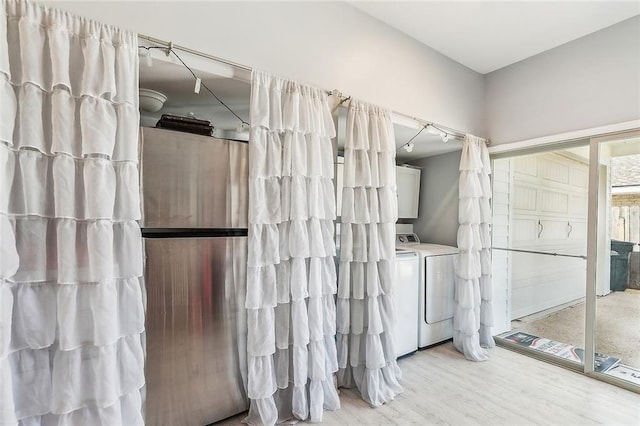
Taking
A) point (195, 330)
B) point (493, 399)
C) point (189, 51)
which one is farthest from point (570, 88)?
point (195, 330)

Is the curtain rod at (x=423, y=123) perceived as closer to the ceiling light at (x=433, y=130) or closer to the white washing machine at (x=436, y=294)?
the ceiling light at (x=433, y=130)

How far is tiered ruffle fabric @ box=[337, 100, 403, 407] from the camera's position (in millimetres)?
2131

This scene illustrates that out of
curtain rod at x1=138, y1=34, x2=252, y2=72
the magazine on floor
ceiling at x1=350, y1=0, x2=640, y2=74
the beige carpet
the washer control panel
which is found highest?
ceiling at x1=350, y1=0, x2=640, y2=74

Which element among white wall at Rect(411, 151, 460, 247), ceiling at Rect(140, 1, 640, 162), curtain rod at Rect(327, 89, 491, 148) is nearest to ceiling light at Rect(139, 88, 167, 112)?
ceiling at Rect(140, 1, 640, 162)

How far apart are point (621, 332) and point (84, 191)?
166 inches

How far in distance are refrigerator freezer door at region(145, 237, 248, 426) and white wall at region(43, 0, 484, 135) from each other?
3.82ft

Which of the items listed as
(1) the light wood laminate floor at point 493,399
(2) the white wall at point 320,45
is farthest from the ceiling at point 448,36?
(1) the light wood laminate floor at point 493,399

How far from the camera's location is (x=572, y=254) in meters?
2.84

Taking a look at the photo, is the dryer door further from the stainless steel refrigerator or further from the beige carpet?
the stainless steel refrigerator

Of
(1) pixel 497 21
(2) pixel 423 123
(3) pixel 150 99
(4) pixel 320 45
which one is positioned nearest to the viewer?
(3) pixel 150 99

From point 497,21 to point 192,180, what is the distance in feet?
9.01

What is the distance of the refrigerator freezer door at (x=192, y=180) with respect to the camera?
62.9 inches

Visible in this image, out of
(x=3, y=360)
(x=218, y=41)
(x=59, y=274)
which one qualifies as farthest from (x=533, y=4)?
(x=3, y=360)

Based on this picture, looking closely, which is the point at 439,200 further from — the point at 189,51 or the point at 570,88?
the point at 189,51
